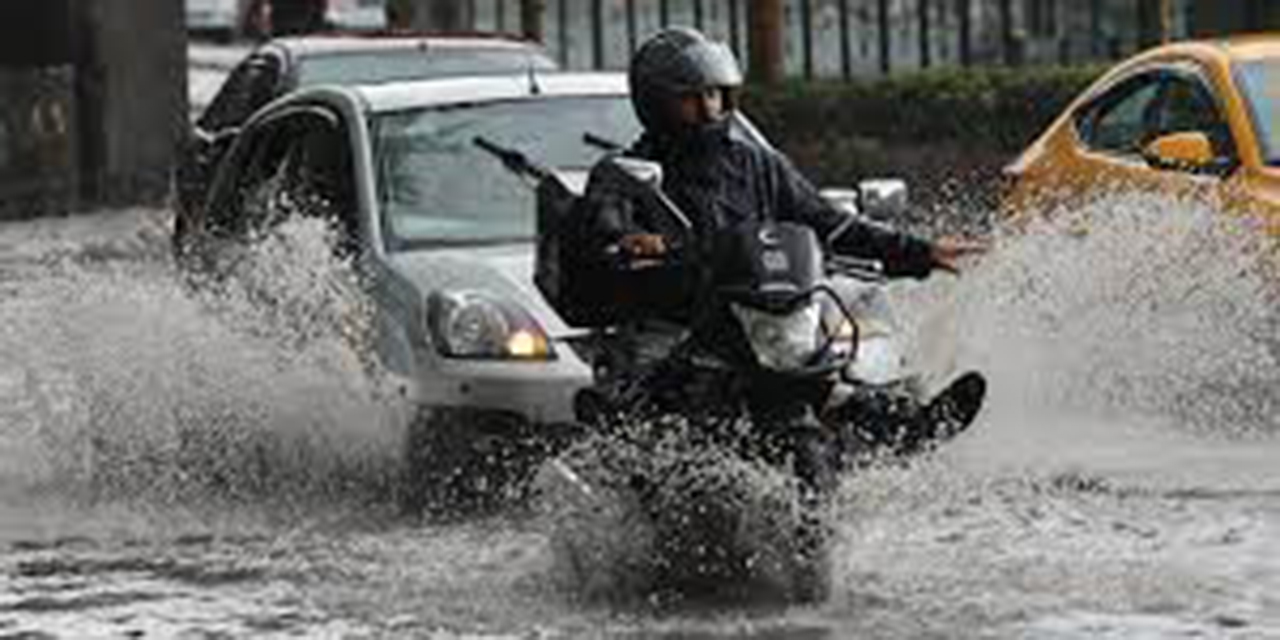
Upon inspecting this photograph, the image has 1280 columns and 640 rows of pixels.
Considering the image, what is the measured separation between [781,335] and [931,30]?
80.1ft

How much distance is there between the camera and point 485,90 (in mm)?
13062

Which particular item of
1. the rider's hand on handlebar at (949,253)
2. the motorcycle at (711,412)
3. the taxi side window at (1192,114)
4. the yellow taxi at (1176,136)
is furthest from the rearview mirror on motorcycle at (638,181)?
the taxi side window at (1192,114)

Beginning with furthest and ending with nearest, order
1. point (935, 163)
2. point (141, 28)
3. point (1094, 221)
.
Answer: point (141, 28), point (935, 163), point (1094, 221)

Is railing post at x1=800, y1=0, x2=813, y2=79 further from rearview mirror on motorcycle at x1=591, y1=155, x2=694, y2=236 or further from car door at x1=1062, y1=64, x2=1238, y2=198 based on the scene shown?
rearview mirror on motorcycle at x1=591, y1=155, x2=694, y2=236

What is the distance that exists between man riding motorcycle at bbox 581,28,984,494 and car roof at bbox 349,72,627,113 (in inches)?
130

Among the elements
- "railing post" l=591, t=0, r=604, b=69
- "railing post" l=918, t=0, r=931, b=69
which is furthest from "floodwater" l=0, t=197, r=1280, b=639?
"railing post" l=591, t=0, r=604, b=69

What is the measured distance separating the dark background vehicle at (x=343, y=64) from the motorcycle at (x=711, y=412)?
35.2 feet

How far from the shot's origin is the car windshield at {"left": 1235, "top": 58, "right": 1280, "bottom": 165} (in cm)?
1369

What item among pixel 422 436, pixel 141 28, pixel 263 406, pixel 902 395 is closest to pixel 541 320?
pixel 422 436

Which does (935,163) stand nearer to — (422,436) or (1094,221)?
(1094,221)

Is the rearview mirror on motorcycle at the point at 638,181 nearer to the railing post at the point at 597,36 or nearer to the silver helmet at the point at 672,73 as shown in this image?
the silver helmet at the point at 672,73

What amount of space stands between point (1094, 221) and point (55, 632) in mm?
5990

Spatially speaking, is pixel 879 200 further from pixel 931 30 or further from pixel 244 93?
pixel 931 30

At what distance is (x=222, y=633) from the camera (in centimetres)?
916
